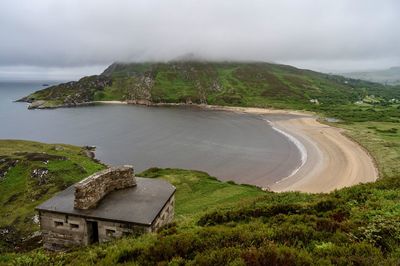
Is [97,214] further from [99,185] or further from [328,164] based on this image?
[328,164]

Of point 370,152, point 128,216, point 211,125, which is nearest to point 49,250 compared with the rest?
point 128,216

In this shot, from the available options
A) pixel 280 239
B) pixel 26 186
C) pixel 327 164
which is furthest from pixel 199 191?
pixel 327 164

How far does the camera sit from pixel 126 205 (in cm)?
2167

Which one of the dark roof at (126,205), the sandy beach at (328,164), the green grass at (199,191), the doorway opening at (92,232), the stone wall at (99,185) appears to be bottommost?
the sandy beach at (328,164)

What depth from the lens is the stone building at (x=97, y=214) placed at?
782 inches

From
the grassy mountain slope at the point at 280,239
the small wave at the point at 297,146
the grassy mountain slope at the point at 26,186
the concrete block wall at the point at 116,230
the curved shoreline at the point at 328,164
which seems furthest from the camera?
the small wave at the point at 297,146

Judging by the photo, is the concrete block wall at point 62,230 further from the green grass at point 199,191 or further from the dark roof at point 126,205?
the green grass at point 199,191

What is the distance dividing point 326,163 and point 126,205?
205ft

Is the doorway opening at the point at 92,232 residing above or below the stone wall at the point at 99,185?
below

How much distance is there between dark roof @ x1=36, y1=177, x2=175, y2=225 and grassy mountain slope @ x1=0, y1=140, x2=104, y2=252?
1184cm

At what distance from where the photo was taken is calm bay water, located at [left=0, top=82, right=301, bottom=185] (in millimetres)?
75625

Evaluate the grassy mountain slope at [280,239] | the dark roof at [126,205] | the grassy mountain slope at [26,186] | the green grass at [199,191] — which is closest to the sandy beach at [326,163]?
the green grass at [199,191]

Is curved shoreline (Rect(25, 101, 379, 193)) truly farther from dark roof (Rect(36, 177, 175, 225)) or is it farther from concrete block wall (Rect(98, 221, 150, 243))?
concrete block wall (Rect(98, 221, 150, 243))

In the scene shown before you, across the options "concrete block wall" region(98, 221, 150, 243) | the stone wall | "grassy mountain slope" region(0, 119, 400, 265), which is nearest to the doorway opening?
"concrete block wall" region(98, 221, 150, 243)
